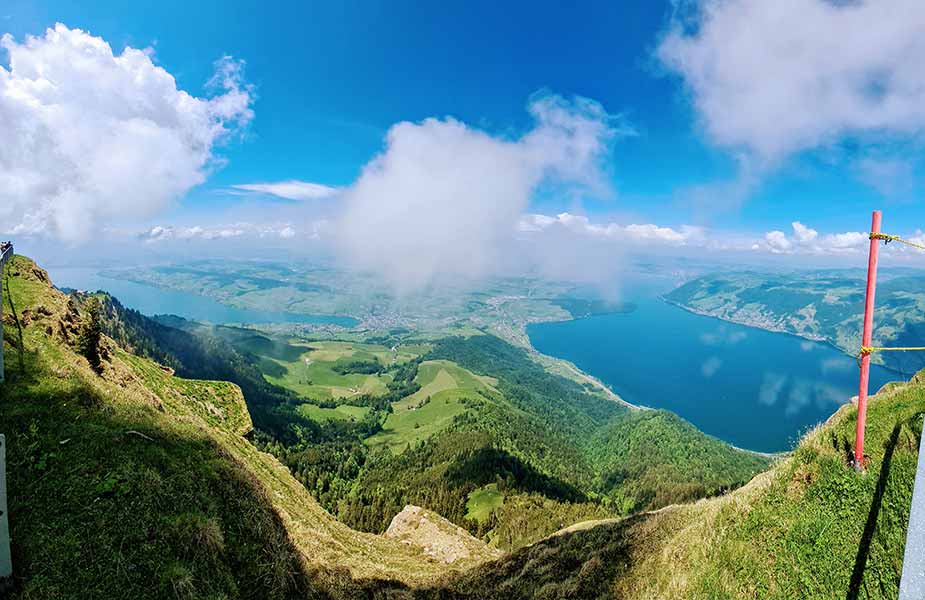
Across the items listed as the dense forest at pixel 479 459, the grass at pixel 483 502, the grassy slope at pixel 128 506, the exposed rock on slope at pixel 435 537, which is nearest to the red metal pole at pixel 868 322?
the grassy slope at pixel 128 506

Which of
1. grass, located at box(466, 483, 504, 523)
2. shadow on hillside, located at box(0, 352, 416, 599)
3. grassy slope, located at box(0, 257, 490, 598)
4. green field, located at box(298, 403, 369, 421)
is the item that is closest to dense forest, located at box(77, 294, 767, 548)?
grass, located at box(466, 483, 504, 523)

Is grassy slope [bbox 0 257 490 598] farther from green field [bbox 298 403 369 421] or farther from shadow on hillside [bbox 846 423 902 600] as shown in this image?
green field [bbox 298 403 369 421]

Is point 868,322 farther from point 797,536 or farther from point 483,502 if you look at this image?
point 483,502

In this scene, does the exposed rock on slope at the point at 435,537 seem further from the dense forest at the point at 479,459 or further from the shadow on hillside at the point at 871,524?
the dense forest at the point at 479,459

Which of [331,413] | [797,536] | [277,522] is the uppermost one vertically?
[797,536]

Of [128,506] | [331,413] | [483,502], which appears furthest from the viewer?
[331,413]

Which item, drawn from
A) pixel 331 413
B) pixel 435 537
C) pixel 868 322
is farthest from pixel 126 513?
pixel 331 413

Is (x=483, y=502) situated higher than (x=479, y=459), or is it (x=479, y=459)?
(x=483, y=502)
